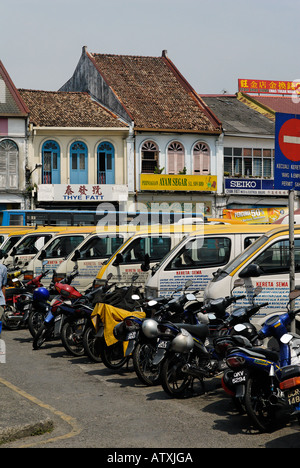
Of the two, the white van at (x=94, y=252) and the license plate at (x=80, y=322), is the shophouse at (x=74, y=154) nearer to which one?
the white van at (x=94, y=252)

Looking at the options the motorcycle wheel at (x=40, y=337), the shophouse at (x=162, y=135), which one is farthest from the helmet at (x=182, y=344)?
the shophouse at (x=162, y=135)

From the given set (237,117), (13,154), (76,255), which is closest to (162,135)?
(237,117)

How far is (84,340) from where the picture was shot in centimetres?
1076

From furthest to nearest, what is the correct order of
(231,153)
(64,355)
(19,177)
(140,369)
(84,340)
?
1. (231,153)
2. (19,177)
3. (64,355)
4. (84,340)
5. (140,369)

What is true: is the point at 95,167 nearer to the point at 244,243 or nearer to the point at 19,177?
the point at 19,177

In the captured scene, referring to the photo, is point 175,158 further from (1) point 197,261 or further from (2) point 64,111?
(1) point 197,261

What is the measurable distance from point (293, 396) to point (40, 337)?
22.6 feet

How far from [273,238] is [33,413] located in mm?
4446

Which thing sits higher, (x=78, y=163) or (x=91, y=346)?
(x=78, y=163)

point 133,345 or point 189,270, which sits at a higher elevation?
point 189,270

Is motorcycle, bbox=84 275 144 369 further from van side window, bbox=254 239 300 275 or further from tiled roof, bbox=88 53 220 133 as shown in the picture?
tiled roof, bbox=88 53 220 133

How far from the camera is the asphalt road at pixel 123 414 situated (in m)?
6.27

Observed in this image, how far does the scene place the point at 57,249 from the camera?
17.6 m

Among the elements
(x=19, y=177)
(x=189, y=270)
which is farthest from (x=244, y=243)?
(x=19, y=177)
